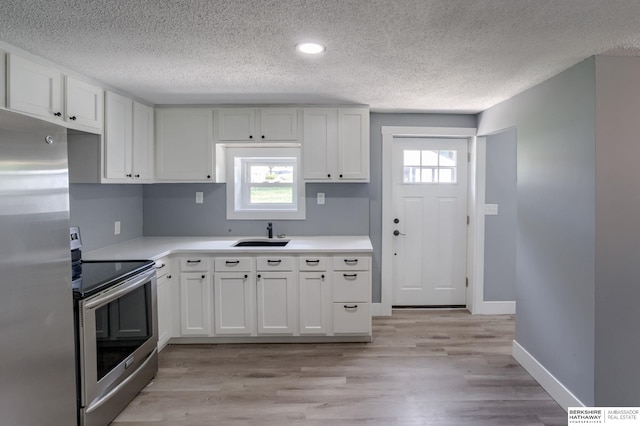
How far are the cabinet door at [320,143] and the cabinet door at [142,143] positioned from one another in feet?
4.74

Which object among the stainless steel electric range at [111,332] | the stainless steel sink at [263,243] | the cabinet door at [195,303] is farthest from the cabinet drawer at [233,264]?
the stainless steel electric range at [111,332]

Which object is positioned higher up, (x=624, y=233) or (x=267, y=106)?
(x=267, y=106)

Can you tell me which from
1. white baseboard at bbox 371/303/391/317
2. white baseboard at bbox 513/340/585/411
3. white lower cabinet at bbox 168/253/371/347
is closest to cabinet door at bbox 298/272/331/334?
white lower cabinet at bbox 168/253/371/347

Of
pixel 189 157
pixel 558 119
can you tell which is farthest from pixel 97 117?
pixel 558 119

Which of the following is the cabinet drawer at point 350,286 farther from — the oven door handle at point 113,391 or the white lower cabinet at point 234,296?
the oven door handle at point 113,391

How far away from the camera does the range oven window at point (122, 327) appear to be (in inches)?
81.3

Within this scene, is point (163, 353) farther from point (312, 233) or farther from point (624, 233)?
point (624, 233)

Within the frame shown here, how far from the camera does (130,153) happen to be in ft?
10.1

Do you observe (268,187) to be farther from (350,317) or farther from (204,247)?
(350,317)

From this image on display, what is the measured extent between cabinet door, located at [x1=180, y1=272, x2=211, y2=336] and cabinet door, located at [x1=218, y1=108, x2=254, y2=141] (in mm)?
1313

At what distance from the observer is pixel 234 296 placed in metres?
3.21

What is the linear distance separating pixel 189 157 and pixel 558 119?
306 cm

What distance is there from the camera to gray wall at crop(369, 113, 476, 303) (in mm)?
3885

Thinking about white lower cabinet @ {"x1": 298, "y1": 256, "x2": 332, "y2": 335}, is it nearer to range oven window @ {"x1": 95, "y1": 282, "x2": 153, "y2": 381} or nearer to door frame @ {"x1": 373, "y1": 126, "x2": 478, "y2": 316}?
door frame @ {"x1": 373, "y1": 126, "x2": 478, "y2": 316}
